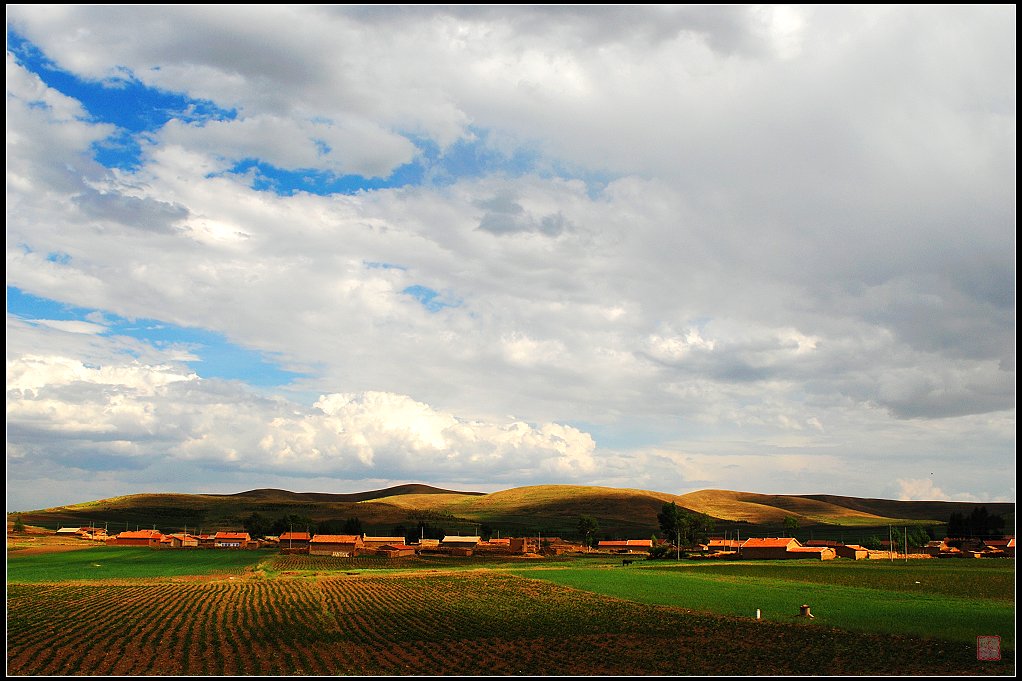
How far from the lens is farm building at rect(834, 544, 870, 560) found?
16412 centimetres

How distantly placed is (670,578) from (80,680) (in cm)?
7158

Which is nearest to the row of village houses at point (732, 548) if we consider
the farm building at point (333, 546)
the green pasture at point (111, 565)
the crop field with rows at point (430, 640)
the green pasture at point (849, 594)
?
the farm building at point (333, 546)

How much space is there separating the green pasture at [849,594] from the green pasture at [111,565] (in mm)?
50783

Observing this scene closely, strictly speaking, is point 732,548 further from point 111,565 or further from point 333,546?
point 111,565

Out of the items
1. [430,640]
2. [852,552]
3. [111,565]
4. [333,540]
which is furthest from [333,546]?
[430,640]

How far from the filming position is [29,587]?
84.2 metres

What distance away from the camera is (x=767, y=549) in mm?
162000

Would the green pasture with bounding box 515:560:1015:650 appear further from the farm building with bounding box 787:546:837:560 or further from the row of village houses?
the row of village houses

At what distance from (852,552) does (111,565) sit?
463 feet

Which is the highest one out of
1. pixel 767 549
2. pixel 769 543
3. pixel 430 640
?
pixel 430 640

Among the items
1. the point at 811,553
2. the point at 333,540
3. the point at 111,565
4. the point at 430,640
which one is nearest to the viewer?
the point at 430,640

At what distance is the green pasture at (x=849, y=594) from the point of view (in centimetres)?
4850

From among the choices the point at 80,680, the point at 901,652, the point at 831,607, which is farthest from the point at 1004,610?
the point at 80,680

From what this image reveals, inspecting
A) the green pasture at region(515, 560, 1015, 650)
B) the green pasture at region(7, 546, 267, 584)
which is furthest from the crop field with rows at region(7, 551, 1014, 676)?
the green pasture at region(7, 546, 267, 584)
